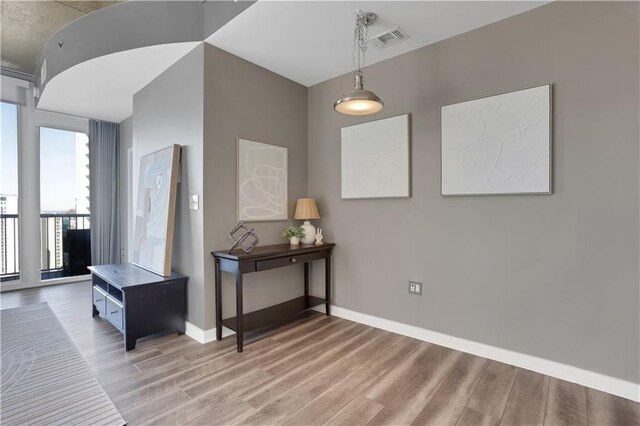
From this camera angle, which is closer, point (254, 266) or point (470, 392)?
point (470, 392)

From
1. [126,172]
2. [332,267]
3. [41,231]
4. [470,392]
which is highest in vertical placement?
[126,172]

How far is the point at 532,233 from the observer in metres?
2.32

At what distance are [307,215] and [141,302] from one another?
177cm

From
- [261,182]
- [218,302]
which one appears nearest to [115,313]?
[218,302]

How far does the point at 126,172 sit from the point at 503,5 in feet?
18.3

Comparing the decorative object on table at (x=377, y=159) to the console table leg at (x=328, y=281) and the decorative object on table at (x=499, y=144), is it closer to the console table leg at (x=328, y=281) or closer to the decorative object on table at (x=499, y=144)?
the decorative object on table at (x=499, y=144)

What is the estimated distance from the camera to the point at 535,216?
231 cm

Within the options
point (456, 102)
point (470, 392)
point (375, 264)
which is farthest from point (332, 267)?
point (456, 102)

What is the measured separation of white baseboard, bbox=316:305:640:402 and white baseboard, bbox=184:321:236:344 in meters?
1.38

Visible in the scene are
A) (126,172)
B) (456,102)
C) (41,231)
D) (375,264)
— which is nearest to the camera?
(456,102)

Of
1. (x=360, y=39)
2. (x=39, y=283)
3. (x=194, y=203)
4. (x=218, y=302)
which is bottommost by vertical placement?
(x=39, y=283)

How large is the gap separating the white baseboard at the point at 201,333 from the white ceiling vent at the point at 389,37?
3029mm

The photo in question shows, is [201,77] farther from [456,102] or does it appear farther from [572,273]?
[572,273]

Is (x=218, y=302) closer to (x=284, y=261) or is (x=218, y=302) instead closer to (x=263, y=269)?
(x=263, y=269)
